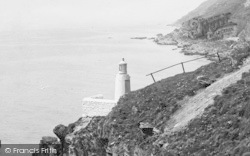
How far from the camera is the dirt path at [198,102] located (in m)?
13.5

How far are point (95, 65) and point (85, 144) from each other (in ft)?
179

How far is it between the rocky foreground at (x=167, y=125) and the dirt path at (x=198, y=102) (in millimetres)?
182

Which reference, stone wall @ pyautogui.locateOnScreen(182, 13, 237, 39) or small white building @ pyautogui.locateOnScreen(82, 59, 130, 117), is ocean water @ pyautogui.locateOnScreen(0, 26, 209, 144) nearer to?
small white building @ pyautogui.locateOnScreen(82, 59, 130, 117)

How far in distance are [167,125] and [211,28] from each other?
8957 centimetres

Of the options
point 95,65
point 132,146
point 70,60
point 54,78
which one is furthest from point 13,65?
point 132,146

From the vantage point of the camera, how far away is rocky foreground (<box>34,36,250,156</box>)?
11.4 metres

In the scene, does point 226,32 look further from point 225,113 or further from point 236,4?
point 225,113

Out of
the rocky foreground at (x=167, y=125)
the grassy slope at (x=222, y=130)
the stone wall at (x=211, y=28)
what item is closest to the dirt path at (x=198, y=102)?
the rocky foreground at (x=167, y=125)

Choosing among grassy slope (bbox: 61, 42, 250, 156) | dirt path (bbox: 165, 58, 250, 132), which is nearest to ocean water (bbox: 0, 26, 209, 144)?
grassy slope (bbox: 61, 42, 250, 156)

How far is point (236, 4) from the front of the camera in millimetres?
141875

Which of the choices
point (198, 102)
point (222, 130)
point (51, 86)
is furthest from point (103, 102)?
point (51, 86)

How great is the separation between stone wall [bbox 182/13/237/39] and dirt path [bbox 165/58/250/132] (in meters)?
82.5

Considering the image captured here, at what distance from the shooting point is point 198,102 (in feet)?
47.3

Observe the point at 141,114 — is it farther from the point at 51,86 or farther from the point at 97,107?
the point at 51,86
